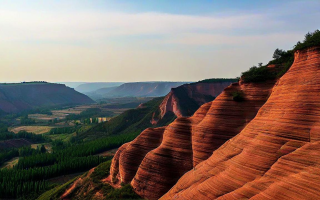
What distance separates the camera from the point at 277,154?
73.4ft

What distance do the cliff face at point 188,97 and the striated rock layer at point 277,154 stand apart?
11390cm

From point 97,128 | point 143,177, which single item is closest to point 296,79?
point 143,177

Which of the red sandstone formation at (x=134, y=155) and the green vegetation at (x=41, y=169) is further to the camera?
the green vegetation at (x=41, y=169)

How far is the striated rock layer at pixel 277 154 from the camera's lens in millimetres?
18655

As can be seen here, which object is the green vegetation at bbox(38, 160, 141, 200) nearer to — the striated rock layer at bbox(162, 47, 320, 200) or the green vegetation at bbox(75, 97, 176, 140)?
the striated rock layer at bbox(162, 47, 320, 200)

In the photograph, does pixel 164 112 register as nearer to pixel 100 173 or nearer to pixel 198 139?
pixel 100 173

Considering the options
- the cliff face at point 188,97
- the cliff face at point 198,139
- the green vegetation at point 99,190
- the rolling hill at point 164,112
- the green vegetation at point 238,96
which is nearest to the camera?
the cliff face at point 198,139

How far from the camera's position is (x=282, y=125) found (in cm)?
2417

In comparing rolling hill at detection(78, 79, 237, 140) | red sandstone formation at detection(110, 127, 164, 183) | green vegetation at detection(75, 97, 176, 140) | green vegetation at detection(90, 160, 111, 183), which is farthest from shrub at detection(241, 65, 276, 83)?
green vegetation at detection(75, 97, 176, 140)

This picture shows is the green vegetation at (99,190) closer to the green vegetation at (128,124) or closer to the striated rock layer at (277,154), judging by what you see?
the striated rock layer at (277,154)

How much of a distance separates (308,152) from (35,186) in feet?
215

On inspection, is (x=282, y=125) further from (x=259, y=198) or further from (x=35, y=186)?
(x=35, y=186)

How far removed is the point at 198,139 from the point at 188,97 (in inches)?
5353

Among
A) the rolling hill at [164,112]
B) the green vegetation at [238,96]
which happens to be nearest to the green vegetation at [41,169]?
the rolling hill at [164,112]
